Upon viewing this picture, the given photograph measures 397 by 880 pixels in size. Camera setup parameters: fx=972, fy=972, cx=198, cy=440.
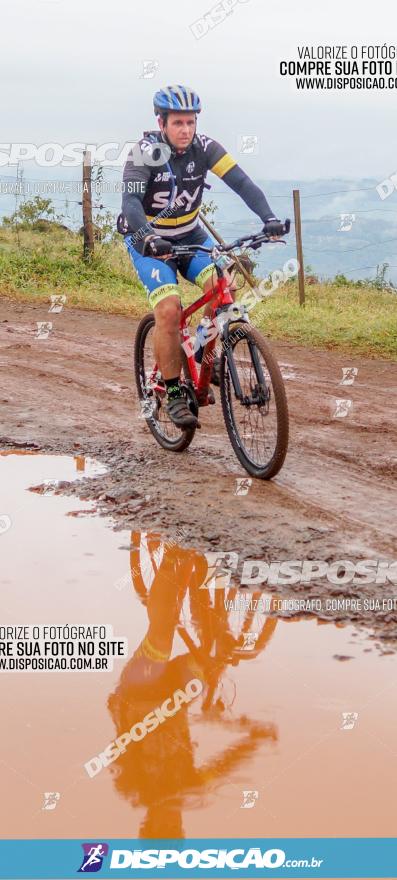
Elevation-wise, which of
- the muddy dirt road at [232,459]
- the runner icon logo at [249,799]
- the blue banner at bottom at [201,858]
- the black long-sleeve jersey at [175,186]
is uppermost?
the black long-sleeve jersey at [175,186]

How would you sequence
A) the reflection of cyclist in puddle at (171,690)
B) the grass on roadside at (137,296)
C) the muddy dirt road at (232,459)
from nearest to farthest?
the reflection of cyclist in puddle at (171,690) < the muddy dirt road at (232,459) < the grass on roadside at (137,296)

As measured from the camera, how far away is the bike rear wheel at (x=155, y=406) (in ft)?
23.1

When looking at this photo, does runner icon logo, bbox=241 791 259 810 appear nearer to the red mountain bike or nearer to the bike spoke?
the red mountain bike

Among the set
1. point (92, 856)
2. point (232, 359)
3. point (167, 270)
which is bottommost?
point (92, 856)

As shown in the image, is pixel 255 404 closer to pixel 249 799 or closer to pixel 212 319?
pixel 212 319

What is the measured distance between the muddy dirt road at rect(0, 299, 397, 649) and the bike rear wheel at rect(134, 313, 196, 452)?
0.35 ft

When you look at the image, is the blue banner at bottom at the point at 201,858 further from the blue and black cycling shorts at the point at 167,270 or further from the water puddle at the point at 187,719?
the blue and black cycling shorts at the point at 167,270

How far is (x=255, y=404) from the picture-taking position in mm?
6062

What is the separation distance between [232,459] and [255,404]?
0.81 metres

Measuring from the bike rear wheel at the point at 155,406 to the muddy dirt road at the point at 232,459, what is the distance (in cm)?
11

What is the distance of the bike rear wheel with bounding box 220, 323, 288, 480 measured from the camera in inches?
231

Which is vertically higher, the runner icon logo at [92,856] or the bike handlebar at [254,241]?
the bike handlebar at [254,241]

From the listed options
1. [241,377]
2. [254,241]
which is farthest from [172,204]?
[241,377]

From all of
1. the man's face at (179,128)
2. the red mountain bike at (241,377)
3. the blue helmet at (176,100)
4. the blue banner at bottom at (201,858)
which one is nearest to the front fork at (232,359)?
the red mountain bike at (241,377)
